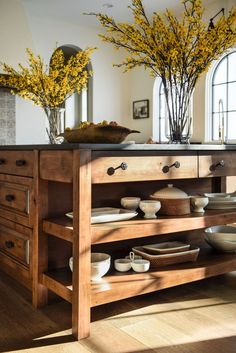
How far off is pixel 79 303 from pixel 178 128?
1.13 meters

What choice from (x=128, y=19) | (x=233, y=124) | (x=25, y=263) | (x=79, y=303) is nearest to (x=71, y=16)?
(x=128, y=19)

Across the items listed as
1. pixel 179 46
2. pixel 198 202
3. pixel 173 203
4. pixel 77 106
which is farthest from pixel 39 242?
pixel 77 106

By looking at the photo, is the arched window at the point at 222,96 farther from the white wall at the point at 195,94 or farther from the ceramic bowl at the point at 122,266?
the ceramic bowl at the point at 122,266

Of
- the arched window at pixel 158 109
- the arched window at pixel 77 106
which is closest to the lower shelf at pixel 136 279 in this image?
the arched window at pixel 158 109

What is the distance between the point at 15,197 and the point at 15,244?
0.83ft

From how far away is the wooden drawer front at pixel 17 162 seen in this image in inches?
76.0

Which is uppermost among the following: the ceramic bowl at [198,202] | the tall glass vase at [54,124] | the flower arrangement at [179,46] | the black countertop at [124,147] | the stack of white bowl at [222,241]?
the flower arrangement at [179,46]

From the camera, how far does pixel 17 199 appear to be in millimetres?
2062

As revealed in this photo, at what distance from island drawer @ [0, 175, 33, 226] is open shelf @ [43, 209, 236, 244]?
18 cm

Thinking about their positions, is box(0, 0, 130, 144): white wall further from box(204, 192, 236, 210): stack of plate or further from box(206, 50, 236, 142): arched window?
box(204, 192, 236, 210): stack of plate

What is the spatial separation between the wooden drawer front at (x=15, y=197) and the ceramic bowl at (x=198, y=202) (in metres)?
0.87

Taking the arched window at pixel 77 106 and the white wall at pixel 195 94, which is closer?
the white wall at pixel 195 94

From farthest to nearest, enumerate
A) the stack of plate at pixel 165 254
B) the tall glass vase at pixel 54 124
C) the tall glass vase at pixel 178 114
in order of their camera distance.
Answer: the tall glass vase at pixel 54 124 < the tall glass vase at pixel 178 114 < the stack of plate at pixel 165 254

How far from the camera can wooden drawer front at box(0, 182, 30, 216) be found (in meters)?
1.97
